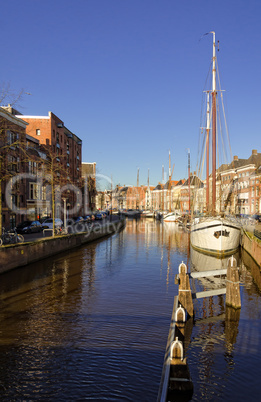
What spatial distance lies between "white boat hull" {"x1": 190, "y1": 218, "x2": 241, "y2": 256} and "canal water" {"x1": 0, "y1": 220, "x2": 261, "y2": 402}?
341 inches

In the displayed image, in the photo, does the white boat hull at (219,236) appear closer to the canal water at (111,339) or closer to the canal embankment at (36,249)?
the canal water at (111,339)

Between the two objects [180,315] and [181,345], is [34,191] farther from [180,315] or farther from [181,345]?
[181,345]

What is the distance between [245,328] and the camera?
13086 millimetres

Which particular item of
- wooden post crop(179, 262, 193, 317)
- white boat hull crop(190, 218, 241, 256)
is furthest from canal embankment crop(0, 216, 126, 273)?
white boat hull crop(190, 218, 241, 256)

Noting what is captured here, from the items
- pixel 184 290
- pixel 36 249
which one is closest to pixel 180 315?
→ pixel 184 290

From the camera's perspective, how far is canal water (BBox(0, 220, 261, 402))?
8680mm

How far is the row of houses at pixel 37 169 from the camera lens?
1558 inches

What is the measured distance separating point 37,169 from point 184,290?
4755 centimetres

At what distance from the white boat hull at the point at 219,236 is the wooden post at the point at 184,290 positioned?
17.6 m

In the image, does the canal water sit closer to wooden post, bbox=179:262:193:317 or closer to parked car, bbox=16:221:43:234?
wooden post, bbox=179:262:193:317

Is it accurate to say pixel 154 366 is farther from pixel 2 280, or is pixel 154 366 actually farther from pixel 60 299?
pixel 2 280

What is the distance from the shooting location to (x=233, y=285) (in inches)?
554

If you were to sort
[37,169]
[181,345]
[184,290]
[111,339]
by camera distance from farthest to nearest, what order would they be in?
1. [37,169]
2. [184,290]
3. [111,339]
4. [181,345]

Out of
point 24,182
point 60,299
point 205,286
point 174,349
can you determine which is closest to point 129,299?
point 60,299
